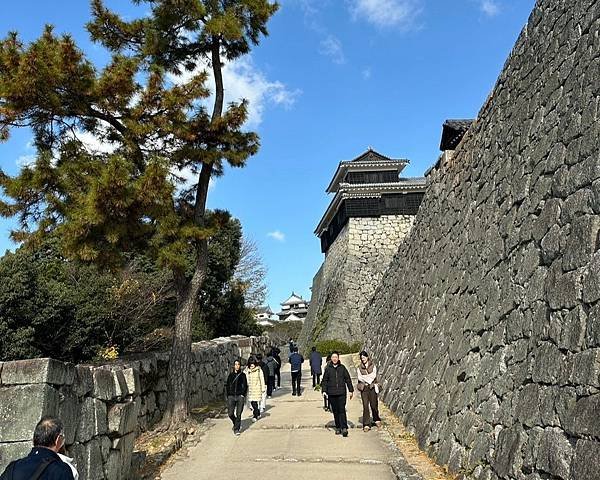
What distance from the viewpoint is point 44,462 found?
303 centimetres

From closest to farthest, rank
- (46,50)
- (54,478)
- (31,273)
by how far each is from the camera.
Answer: (54,478) → (46,50) → (31,273)

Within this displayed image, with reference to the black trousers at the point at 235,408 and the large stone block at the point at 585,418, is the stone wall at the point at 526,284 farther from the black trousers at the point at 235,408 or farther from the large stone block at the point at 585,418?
the black trousers at the point at 235,408

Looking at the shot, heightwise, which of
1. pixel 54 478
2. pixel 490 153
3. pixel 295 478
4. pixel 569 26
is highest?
pixel 569 26

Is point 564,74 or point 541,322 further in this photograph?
point 564,74

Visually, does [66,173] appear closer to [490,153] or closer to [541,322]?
[490,153]

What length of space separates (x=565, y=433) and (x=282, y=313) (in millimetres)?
79803

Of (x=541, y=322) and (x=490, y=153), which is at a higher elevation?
(x=490, y=153)

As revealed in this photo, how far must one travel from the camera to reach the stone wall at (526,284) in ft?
13.5

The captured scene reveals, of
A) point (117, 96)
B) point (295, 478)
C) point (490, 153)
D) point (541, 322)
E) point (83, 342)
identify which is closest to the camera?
point (541, 322)

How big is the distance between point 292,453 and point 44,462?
531cm

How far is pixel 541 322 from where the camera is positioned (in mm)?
4762

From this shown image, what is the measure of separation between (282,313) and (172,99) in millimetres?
74502

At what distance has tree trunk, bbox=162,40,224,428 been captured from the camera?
10055 mm

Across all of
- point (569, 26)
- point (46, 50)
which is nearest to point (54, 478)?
point (569, 26)
